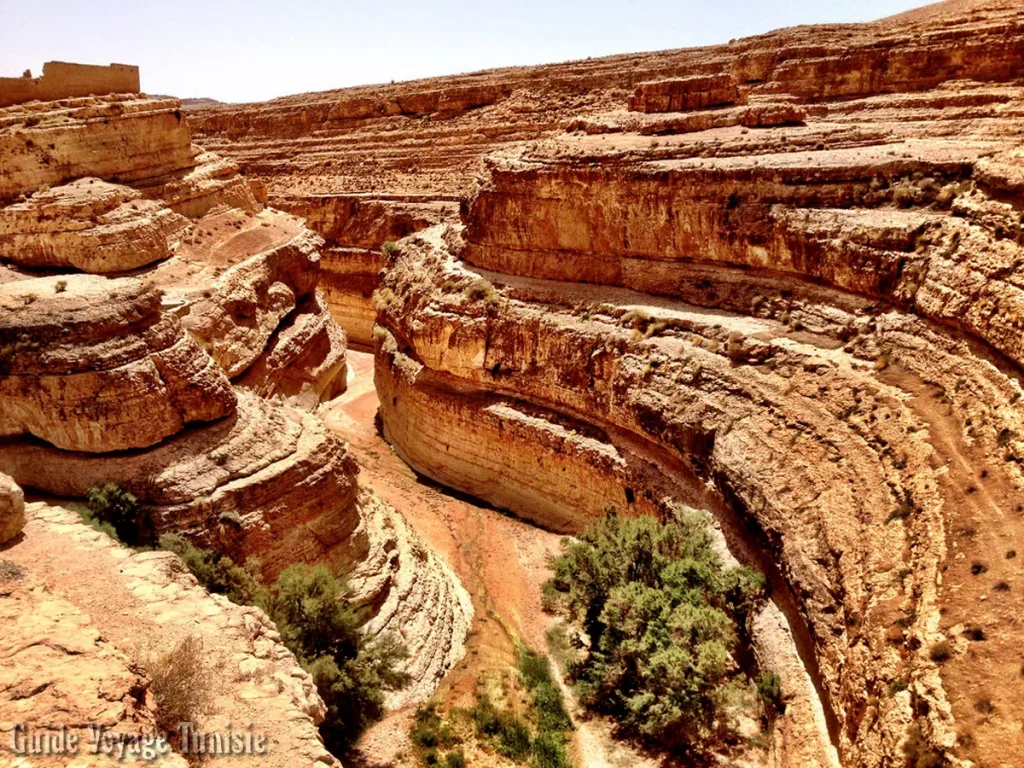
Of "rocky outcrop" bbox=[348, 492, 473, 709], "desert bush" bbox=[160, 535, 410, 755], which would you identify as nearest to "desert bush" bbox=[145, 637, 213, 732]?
"desert bush" bbox=[160, 535, 410, 755]

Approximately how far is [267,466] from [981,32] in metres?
24.4

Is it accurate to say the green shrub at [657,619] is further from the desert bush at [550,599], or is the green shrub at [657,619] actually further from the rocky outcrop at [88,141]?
the rocky outcrop at [88,141]

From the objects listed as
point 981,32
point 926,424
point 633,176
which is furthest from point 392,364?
point 981,32

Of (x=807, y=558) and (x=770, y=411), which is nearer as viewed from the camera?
(x=807, y=558)

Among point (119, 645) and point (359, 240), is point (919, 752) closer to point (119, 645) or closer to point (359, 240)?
point (119, 645)

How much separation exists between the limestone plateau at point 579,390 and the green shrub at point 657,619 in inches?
27.0

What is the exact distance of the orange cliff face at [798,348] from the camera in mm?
9789

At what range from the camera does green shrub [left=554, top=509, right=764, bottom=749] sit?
37.8ft

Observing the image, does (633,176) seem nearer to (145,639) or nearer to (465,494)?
(465,494)

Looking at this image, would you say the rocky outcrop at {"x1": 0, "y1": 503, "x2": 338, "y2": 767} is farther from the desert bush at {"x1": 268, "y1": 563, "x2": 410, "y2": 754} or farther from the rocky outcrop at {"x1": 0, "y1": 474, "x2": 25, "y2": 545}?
the desert bush at {"x1": 268, "y1": 563, "x2": 410, "y2": 754}

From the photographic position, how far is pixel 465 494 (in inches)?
826

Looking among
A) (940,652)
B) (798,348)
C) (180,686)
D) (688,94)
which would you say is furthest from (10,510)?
(688,94)

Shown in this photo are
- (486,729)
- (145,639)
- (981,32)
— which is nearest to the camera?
(145,639)

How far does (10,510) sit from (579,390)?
485 inches
